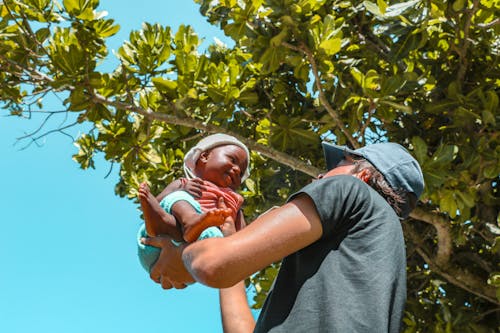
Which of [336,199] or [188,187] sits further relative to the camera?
[188,187]

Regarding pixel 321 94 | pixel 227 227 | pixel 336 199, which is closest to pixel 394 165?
pixel 336 199

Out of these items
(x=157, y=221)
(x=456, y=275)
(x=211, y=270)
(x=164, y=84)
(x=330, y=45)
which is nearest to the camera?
(x=211, y=270)

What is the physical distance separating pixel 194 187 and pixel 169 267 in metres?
0.49

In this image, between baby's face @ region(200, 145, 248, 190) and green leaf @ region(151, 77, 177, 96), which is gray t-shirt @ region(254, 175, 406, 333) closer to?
baby's face @ region(200, 145, 248, 190)

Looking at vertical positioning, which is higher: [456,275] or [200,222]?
[200,222]

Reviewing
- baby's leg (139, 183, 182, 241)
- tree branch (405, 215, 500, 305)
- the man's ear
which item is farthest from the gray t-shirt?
tree branch (405, 215, 500, 305)

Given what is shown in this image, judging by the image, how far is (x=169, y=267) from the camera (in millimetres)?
2121

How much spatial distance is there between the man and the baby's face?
76cm

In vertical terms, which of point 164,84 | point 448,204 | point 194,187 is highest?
point 164,84

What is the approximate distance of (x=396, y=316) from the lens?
73.5 inches

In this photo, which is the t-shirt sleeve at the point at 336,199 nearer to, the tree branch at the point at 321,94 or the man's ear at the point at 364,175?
the man's ear at the point at 364,175

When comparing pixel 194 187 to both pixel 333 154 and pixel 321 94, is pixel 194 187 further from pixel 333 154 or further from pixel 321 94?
pixel 321 94

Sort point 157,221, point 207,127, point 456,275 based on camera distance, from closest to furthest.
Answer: point 157,221, point 207,127, point 456,275

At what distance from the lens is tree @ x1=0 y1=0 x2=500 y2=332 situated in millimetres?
5242
